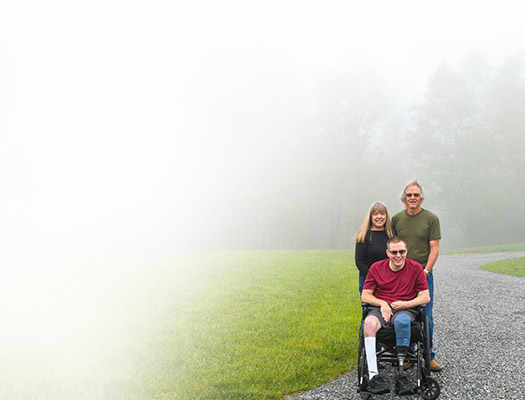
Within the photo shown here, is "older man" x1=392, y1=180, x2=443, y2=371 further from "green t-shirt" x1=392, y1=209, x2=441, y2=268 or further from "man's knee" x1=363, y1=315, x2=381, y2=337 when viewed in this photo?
"man's knee" x1=363, y1=315, x2=381, y2=337

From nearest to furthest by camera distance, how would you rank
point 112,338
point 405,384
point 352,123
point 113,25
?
1. point 405,384
2. point 112,338
3. point 352,123
4. point 113,25

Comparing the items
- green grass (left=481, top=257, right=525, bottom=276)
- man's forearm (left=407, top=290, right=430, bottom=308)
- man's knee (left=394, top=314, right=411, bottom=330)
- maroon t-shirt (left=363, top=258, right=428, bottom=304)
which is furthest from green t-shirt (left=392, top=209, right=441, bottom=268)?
green grass (left=481, top=257, right=525, bottom=276)

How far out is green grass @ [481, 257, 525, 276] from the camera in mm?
13852

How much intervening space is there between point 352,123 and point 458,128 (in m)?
9.95

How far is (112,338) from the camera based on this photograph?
6.76 m

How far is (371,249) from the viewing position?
16.1 feet

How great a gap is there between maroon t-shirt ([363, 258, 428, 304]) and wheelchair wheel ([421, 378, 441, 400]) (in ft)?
2.60

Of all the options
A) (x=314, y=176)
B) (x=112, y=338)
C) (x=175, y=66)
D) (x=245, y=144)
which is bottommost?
(x=112, y=338)

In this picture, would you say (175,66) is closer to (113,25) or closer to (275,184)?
(113,25)

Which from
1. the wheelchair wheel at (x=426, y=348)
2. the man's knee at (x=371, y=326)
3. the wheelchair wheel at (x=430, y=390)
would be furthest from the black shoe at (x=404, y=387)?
the man's knee at (x=371, y=326)

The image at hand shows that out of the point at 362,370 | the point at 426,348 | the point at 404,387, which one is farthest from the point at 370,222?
the point at 404,387

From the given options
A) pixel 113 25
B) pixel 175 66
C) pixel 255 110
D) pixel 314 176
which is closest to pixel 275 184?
pixel 314 176

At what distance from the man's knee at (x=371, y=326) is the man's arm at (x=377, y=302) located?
0.35 ft

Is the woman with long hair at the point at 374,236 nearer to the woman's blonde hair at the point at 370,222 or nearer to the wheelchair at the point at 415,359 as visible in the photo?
the woman's blonde hair at the point at 370,222
